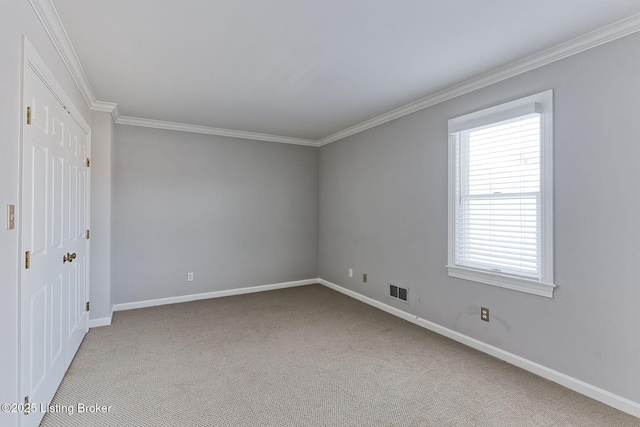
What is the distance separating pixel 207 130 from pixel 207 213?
1202 mm

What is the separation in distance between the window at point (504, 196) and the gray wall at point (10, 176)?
10.7ft

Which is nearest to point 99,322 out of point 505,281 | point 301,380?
point 301,380

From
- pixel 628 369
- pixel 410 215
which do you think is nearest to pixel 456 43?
pixel 410 215

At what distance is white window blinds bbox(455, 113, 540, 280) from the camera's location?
107 inches

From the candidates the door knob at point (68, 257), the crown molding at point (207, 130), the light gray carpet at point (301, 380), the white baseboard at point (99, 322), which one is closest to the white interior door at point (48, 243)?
the door knob at point (68, 257)

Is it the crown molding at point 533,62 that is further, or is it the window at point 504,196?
the window at point 504,196

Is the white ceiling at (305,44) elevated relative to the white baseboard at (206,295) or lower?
elevated

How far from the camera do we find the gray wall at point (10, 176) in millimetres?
1472

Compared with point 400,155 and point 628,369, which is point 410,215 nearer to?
point 400,155

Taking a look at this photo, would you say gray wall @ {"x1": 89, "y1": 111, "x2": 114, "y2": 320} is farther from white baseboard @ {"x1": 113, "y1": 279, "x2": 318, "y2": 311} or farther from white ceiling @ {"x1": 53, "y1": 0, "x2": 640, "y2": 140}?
white baseboard @ {"x1": 113, "y1": 279, "x2": 318, "y2": 311}

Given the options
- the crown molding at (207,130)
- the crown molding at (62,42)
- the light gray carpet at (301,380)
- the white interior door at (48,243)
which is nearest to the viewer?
the white interior door at (48,243)

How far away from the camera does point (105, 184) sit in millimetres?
3775

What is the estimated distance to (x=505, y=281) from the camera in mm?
2867

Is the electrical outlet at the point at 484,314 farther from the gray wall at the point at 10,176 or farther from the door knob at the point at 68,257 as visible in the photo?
the door knob at the point at 68,257
